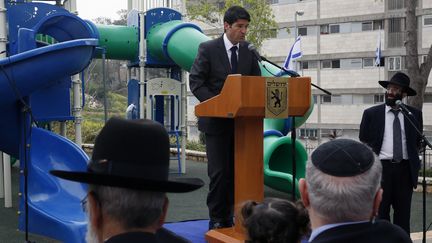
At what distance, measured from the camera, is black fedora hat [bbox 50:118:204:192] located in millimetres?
1437

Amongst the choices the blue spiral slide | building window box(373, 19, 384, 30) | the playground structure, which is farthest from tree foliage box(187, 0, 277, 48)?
the blue spiral slide

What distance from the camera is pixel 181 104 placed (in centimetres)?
1053

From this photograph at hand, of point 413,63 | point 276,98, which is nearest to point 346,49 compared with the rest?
point 413,63

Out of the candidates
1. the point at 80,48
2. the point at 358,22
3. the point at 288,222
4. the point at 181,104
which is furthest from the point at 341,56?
the point at 288,222

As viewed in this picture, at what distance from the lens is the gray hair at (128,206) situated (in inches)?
56.0

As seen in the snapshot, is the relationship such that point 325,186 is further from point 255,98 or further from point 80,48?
point 80,48

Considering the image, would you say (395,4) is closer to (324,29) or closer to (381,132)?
(324,29)

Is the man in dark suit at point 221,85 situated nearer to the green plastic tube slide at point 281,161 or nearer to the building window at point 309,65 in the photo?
the green plastic tube slide at point 281,161

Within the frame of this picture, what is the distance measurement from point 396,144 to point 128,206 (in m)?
3.89

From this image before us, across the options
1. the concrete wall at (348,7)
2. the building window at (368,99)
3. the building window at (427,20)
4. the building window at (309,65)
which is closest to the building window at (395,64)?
the building window at (368,99)

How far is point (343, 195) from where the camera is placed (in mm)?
1665

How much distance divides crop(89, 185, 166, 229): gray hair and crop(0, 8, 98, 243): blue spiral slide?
3.78 m

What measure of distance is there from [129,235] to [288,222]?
620 millimetres

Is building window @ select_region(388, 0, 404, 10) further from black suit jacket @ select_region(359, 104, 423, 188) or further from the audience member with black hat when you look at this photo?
the audience member with black hat
